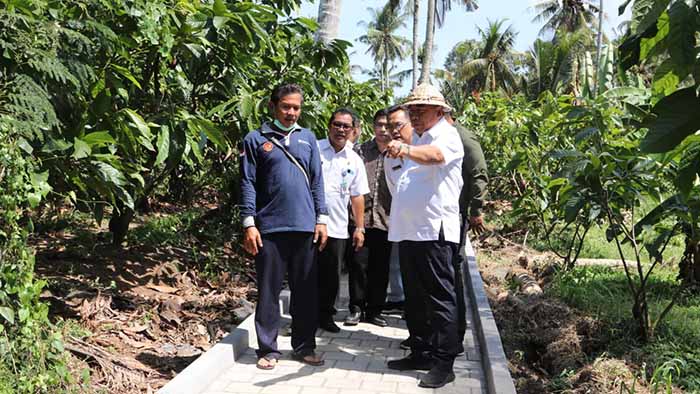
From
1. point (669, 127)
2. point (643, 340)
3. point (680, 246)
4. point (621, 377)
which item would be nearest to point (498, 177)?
point (680, 246)

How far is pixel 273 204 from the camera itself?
4660 millimetres

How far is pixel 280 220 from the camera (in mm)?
4656

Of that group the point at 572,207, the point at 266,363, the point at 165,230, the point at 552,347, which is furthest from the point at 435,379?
the point at 165,230

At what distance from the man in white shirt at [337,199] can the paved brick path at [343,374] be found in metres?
0.41

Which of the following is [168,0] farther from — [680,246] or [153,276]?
[680,246]

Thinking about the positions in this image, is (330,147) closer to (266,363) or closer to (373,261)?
(373,261)

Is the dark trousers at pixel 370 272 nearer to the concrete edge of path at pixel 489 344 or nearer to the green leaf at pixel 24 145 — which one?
the concrete edge of path at pixel 489 344

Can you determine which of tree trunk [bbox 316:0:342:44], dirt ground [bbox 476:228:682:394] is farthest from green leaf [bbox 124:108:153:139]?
tree trunk [bbox 316:0:342:44]

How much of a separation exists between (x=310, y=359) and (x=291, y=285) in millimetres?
546

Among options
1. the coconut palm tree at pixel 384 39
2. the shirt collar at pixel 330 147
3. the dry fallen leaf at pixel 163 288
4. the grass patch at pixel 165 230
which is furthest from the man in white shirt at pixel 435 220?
the coconut palm tree at pixel 384 39

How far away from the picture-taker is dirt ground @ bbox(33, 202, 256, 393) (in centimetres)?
441

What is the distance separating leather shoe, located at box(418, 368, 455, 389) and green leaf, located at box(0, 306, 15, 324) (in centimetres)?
246

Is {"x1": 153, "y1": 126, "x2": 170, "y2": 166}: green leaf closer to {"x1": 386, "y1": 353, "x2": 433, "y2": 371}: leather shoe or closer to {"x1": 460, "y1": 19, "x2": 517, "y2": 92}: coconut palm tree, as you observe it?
{"x1": 386, "y1": 353, "x2": 433, "y2": 371}: leather shoe

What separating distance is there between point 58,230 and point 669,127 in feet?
24.1
